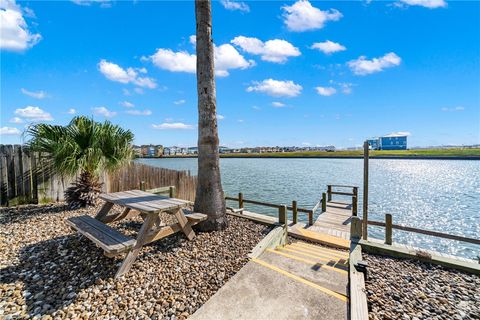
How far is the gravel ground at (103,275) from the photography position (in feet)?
7.48

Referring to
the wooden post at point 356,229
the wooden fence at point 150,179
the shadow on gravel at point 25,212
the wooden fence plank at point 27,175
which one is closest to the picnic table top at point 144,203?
the shadow on gravel at point 25,212

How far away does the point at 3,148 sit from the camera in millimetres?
5762

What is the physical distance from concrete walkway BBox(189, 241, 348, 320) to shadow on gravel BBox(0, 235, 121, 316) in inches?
56.7

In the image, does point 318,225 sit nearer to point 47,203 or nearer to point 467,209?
point 47,203

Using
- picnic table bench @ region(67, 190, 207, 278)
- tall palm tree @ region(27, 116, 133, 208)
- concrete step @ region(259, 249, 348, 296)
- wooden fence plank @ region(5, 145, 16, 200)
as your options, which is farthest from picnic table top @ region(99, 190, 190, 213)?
wooden fence plank @ region(5, 145, 16, 200)

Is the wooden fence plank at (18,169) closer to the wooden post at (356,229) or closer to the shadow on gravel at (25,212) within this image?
the shadow on gravel at (25,212)

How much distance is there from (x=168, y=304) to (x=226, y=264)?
959 mm

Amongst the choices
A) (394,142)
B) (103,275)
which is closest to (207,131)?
(103,275)

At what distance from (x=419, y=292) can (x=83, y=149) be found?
275 inches

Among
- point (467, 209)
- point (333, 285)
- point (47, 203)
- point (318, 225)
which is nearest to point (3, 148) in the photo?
point (47, 203)

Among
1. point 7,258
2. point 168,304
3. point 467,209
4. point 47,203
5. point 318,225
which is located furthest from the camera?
point 467,209

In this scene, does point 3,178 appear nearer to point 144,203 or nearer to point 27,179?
point 27,179

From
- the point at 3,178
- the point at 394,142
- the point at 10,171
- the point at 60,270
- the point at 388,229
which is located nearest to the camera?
the point at 60,270

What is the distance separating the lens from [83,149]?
17.7 feet
